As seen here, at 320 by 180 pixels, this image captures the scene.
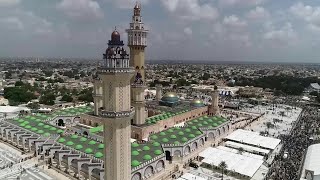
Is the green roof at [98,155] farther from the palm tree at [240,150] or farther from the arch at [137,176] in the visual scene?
the palm tree at [240,150]

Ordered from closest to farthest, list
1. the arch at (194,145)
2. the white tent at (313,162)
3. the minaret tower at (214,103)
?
the white tent at (313,162) < the arch at (194,145) < the minaret tower at (214,103)

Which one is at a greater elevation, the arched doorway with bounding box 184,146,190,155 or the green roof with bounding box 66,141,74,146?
the green roof with bounding box 66,141,74,146

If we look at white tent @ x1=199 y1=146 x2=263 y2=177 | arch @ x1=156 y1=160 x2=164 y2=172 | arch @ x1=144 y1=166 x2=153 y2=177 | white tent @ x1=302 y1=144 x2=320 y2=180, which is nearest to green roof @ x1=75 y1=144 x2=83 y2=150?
arch @ x1=144 y1=166 x2=153 y2=177

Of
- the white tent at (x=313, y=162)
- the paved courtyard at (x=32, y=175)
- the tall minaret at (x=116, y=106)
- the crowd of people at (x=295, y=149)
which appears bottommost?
the paved courtyard at (x=32, y=175)

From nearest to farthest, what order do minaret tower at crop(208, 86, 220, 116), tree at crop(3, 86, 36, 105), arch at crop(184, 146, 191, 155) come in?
arch at crop(184, 146, 191, 155), minaret tower at crop(208, 86, 220, 116), tree at crop(3, 86, 36, 105)

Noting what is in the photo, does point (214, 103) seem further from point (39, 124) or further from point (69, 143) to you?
point (39, 124)

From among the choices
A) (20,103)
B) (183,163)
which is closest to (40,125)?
(183,163)

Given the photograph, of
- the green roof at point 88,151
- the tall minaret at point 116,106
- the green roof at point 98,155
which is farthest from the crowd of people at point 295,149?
the green roof at point 88,151

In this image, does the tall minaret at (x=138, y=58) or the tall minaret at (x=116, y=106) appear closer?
the tall minaret at (x=116, y=106)

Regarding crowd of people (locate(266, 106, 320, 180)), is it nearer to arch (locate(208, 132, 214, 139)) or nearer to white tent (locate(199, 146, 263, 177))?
white tent (locate(199, 146, 263, 177))
